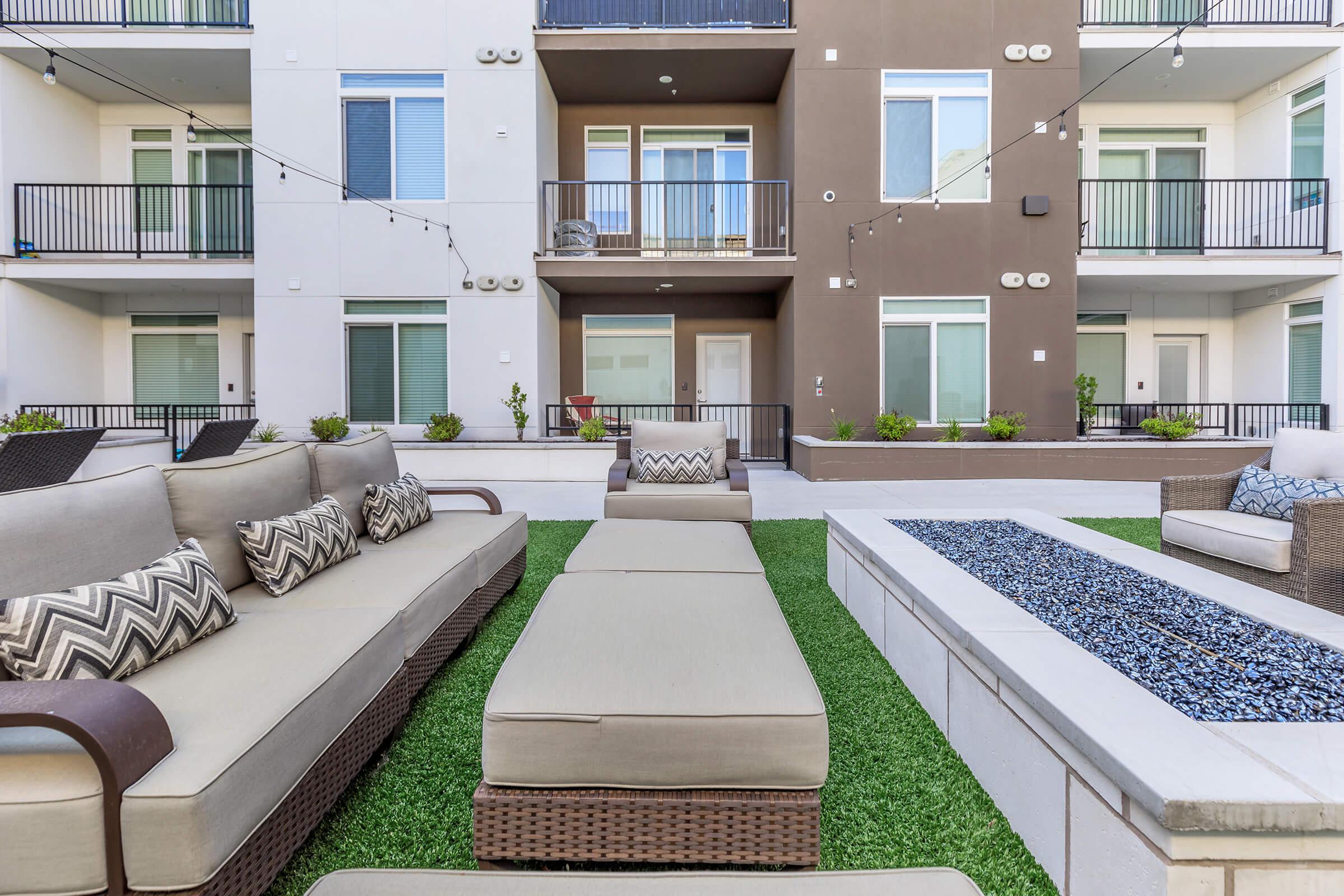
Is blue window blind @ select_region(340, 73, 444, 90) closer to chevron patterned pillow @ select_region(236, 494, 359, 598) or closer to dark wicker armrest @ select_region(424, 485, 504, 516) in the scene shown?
dark wicker armrest @ select_region(424, 485, 504, 516)

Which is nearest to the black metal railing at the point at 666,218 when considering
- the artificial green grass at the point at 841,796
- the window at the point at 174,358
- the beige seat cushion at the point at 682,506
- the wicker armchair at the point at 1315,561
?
the beige seat cushion at the point at 682,506

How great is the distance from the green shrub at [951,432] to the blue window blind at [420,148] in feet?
23.7

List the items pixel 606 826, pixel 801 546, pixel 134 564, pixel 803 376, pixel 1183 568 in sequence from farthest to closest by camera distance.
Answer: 1. pixel 803 376
2. pixel 801 546
3. pixel 1183 568
4. pixel 134 564
5. pixel 606 826

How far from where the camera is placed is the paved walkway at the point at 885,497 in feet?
20.3

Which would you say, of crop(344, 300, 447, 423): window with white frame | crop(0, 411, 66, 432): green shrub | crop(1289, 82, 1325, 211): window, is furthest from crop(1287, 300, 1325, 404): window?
crop(0, 411, 66, 432): green shrub

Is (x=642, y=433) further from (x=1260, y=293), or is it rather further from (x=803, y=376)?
(x=1260, y=293)

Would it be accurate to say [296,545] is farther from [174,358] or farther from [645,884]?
[174,358]

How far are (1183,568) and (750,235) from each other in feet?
25.6

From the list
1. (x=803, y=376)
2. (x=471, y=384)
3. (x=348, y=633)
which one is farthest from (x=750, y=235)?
(x=348, y=633)

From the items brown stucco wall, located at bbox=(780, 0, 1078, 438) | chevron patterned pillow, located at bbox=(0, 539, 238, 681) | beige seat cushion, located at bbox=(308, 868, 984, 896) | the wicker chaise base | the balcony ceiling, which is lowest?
the wicker chaise base

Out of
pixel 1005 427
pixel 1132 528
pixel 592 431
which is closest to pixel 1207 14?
pixel 1005 427

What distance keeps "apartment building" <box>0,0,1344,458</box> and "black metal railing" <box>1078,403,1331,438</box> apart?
25 cm

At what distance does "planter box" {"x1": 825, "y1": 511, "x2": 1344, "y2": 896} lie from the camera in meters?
1.13

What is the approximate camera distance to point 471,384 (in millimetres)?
8945
